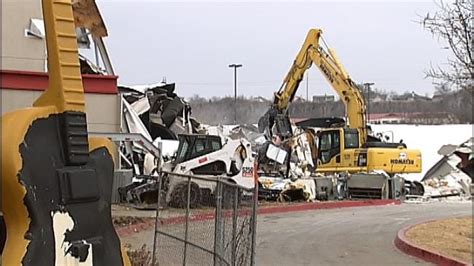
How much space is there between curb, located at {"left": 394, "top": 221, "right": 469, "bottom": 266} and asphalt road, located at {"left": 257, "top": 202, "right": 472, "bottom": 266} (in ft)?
0.43

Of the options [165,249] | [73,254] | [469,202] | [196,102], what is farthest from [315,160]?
[196,102]

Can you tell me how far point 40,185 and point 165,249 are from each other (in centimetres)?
519

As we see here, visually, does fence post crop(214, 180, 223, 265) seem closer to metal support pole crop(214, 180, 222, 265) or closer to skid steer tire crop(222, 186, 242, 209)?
metal support pole crop(214, 180, 222, 265)

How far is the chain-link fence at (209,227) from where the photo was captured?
8.09m

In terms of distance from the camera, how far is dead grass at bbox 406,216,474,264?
12.1 m

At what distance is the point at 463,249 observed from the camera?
12281mm

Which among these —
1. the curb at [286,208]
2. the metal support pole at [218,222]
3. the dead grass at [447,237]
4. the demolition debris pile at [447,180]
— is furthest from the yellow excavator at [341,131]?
the metal support pole at [218,222]

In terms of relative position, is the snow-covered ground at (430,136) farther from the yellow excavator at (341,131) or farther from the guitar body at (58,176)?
the guitar body at (58,176)

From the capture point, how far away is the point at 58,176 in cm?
505

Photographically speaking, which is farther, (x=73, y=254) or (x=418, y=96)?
(x=418, y=96)

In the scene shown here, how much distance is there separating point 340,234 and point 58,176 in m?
11.7

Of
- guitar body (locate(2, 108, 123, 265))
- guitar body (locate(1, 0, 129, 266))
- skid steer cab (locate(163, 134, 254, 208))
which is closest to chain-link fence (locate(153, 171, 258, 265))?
guitar body (locate(1, 0, 129, 266))

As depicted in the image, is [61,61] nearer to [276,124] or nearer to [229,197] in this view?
[229,197]

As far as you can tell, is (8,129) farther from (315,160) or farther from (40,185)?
(315,160)
